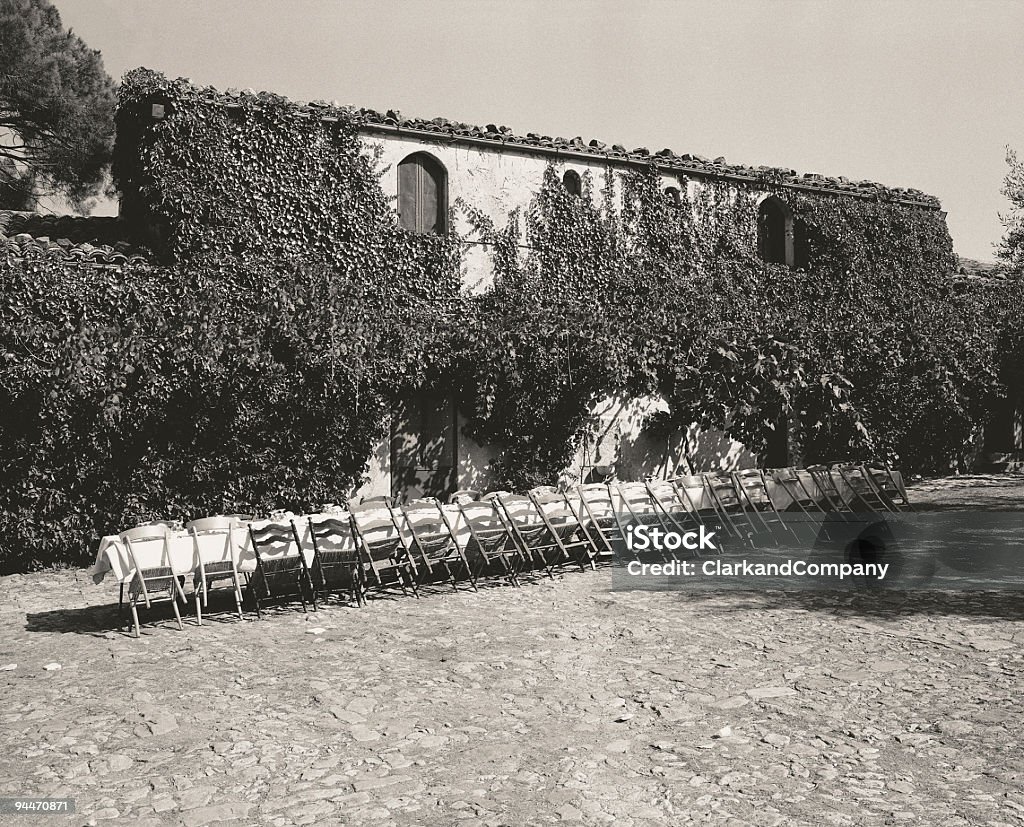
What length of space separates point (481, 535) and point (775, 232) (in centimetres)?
1169

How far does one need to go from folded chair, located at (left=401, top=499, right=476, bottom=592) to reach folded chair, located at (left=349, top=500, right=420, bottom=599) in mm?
114

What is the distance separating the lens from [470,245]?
51.4ft

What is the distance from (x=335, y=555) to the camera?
9.05 m

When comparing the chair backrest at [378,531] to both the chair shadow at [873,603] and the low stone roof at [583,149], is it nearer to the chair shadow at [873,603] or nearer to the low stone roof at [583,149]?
the chair shadow at [873,603]

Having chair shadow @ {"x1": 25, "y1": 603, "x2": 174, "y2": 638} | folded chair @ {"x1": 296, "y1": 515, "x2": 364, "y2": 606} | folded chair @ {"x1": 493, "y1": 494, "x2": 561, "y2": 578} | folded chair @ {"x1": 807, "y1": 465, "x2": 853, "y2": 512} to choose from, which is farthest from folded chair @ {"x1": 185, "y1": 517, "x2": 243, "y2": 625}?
folded chair @ {"x1": 807, "y1": 465, "x2": 853, "y2": 512}

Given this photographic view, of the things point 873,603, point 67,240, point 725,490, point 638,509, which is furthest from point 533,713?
point 67,240

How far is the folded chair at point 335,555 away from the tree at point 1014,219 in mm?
16856

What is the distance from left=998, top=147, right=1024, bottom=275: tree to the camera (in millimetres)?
20094

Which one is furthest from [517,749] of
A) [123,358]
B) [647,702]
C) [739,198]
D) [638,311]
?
[739,198]

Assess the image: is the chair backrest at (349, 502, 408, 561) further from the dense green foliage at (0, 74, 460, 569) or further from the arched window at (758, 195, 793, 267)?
the arched window at (758, 195, 793, 267)

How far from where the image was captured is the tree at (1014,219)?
20.1 m

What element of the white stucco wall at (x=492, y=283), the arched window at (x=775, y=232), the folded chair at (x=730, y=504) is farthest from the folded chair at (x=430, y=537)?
the arched window at (x=775, y=232)

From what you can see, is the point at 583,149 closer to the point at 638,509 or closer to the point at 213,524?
the point at 638,509

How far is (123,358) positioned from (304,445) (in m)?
2.56
